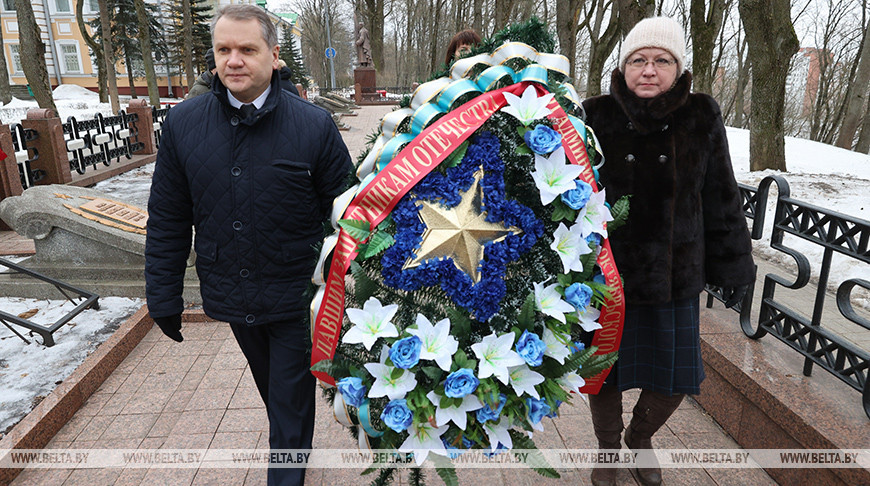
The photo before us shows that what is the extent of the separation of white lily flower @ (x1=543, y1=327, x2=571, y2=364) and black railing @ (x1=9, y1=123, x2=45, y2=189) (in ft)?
28.4

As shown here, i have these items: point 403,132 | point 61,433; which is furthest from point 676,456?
point 61,433

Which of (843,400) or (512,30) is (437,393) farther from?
(843,400)

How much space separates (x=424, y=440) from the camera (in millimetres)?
1588

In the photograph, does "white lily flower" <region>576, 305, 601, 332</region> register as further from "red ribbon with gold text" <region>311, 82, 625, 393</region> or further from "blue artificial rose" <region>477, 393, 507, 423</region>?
"red ribbon with gold text" <region>311, 82, 625, 393</region>

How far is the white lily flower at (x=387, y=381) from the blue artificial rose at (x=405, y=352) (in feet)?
0.18

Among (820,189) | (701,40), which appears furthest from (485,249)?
(701,40)

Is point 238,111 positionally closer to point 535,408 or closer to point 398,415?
point 398,415

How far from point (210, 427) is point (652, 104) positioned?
2.75m

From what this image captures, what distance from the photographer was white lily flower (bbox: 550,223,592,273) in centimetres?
168

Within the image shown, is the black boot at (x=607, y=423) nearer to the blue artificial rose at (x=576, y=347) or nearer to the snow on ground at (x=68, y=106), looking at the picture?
the blue artificial rose at (x=576, y=347)
